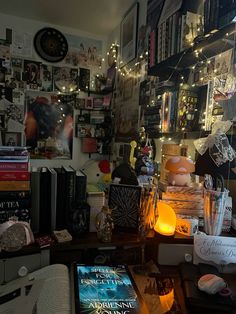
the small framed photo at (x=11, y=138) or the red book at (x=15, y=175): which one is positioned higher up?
the small framed photo at (x=11, y=138)

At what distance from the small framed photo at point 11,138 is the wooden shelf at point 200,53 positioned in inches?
57.1

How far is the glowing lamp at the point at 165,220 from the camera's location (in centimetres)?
91

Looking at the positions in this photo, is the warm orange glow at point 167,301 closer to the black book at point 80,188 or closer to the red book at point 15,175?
the black book at point 80,188

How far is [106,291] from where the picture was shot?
2.41ft

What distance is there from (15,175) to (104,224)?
332 mm

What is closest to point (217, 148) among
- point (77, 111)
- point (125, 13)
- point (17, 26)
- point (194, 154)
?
point (194, 154)

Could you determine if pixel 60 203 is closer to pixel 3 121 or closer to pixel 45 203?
pixel 45 203

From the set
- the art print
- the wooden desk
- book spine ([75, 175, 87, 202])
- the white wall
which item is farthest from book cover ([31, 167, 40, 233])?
the art print

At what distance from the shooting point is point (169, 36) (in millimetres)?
1268

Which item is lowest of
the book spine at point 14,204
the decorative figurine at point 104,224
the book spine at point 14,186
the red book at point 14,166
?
the decorative figurine at point 104,224

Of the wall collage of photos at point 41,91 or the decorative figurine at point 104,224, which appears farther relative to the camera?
the wall collage of photos at point 41,91

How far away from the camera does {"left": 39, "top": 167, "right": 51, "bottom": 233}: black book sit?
0.90 m

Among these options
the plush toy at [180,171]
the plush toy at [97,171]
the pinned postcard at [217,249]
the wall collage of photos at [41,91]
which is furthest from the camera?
the wall collage of photos at [41,91]

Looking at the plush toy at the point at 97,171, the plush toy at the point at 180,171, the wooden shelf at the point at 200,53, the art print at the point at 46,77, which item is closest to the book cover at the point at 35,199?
the plush toy at the point at 180,171
